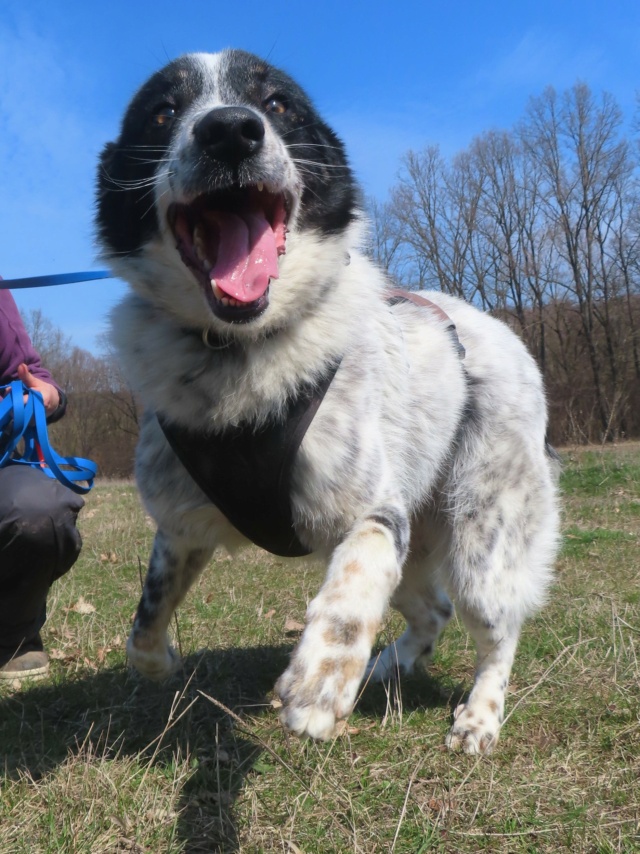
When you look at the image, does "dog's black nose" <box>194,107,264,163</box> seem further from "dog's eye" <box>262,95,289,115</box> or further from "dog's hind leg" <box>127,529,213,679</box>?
"dog's hind leg" <box>127,529,213,679</box>

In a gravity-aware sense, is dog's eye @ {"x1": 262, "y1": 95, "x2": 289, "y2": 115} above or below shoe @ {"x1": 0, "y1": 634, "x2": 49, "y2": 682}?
above

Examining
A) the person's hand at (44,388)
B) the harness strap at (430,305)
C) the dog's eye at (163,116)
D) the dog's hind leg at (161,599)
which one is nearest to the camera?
the dog's eye at (163,116)

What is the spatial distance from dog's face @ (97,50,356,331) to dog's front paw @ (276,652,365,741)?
3.07ft

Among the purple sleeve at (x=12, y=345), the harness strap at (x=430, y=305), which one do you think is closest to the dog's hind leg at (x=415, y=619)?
the harness strap at (x=430, y=305)

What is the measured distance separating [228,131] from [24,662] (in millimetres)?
2306

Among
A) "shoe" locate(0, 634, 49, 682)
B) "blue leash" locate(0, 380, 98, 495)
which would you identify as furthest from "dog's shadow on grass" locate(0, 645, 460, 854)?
"blue leash" locate(0, 380, 98, 495)

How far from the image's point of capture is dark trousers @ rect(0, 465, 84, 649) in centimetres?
264

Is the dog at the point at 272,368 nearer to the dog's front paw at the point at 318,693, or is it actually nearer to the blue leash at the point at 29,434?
the dog's front paw at the point at 318,693

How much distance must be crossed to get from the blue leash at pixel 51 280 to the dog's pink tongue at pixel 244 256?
2.19 feet

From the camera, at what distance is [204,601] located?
4473mm

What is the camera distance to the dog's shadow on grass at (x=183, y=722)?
2.13 m

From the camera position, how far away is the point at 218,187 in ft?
6.95

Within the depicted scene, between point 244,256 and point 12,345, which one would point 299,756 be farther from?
point 12,345

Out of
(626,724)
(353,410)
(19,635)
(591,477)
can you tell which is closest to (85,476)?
(19,635)
